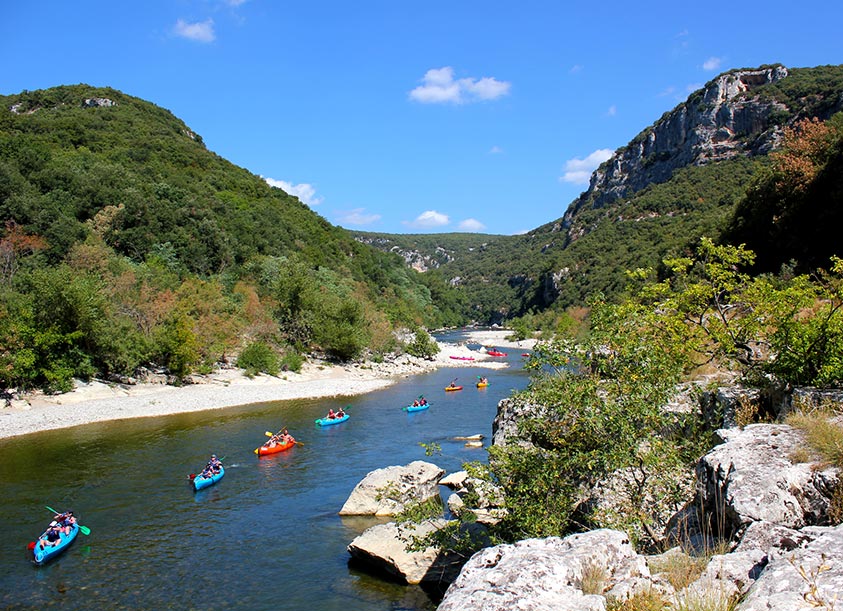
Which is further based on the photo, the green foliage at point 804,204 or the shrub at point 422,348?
the shrub at point 422,348

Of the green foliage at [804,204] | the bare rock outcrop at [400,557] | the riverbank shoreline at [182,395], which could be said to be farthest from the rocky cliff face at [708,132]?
the bare rock outcrop at [400,557]

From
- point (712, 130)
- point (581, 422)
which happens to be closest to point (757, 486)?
point (581, 422)

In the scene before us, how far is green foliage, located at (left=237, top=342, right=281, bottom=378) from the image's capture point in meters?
47.8

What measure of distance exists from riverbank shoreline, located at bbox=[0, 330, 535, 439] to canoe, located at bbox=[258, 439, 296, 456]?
11.7m

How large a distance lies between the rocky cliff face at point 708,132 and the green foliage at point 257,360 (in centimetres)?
9896

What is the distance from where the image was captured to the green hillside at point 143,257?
114 ft

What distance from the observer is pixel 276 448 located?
1000 inches

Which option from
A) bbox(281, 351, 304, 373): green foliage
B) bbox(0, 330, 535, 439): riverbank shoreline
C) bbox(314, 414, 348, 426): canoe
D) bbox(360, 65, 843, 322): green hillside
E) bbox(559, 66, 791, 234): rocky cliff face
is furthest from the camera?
bbox(559, 66, 791, 234): rocky cliff face

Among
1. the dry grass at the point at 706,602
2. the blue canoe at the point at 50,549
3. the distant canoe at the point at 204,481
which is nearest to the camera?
the dry grass at the point at 706,602

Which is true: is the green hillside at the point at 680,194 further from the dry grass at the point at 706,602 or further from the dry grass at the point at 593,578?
the dry grass at the point at 706,602

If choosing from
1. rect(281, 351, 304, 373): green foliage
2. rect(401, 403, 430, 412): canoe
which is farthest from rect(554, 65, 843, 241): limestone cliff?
rect(281, 351, 304, 373): green foliage

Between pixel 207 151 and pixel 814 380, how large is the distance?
376 feet

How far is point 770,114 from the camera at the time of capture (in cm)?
11019

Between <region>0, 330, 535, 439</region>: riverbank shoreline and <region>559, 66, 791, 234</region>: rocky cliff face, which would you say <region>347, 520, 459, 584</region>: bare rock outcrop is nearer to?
<region>0, 330, 535, 439</region>: riverbank shoreline
